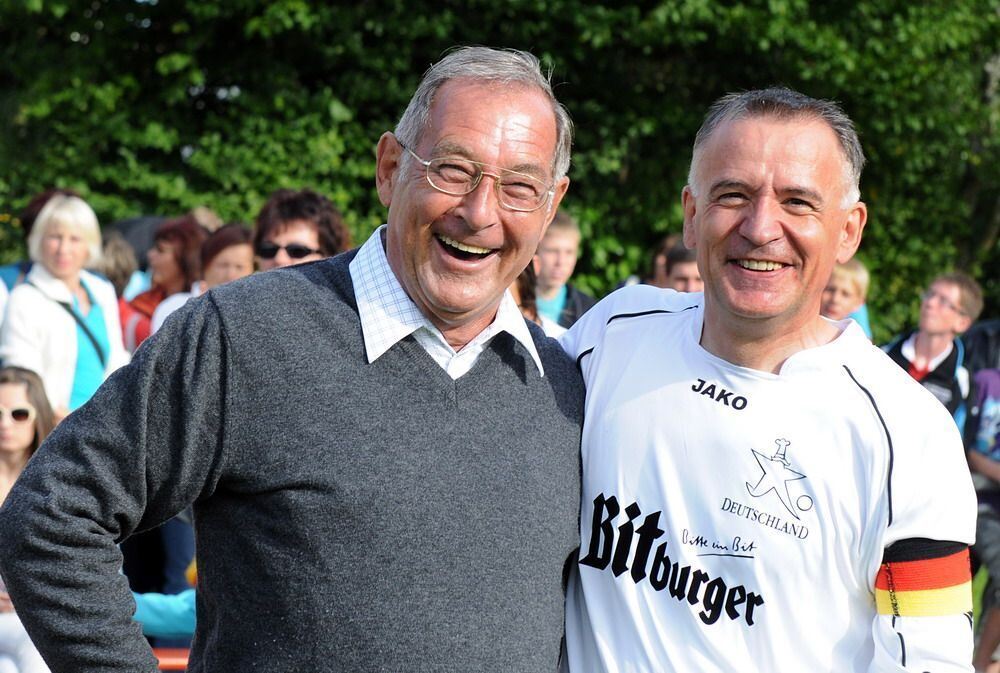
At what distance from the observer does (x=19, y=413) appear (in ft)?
15.8

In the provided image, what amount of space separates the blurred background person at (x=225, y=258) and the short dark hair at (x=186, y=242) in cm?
68

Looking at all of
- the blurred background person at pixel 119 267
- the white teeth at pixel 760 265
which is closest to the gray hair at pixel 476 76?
the white teeth at pixel 760 265

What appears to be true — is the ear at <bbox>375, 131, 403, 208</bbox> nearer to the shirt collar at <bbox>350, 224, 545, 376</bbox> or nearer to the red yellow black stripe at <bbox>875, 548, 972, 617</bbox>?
the shirt collar at <bbox>350, 224, 545, 376</bbox>

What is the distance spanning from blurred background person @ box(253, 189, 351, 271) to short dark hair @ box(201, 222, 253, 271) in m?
0.72

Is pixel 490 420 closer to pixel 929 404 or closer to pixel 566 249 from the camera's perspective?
pixel 929 404

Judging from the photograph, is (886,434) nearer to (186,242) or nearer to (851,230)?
(851,230)

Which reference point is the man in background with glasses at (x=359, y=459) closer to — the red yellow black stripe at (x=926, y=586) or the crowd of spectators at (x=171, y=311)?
the red yellow black stripe at (x=926, y=586)

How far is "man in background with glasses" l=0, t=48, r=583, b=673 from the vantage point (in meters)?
2.16

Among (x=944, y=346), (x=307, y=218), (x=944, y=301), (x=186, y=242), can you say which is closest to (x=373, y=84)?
(x=186, y=242)

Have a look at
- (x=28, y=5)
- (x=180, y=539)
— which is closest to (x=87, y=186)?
(x=28, y=5)

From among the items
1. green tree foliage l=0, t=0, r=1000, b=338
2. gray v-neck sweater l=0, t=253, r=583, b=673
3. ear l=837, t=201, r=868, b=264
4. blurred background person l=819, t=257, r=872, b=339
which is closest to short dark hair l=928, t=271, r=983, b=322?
blurred background person l=819, t=257, r=872, b=339

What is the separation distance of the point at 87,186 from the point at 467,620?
992 cm

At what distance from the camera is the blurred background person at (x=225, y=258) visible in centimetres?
568

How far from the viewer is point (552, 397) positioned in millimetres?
2639
